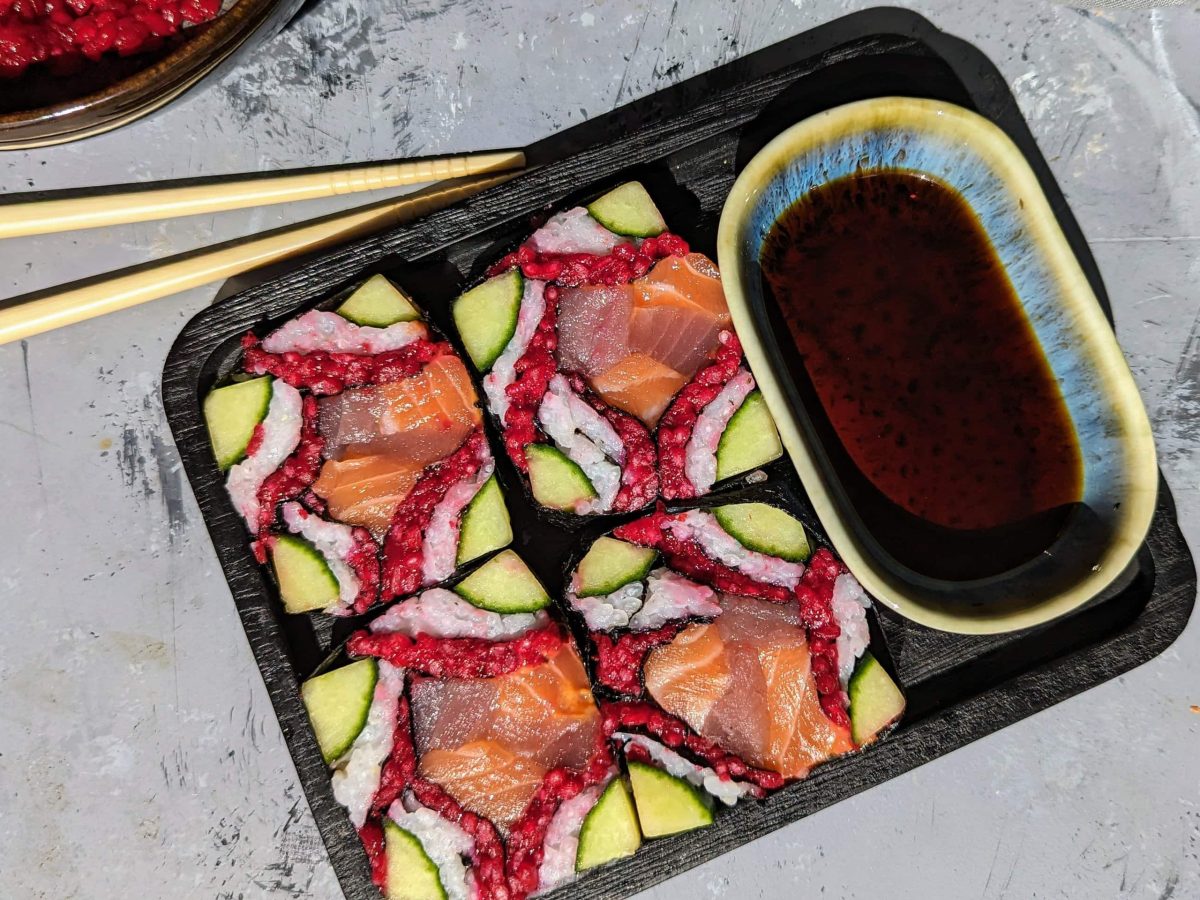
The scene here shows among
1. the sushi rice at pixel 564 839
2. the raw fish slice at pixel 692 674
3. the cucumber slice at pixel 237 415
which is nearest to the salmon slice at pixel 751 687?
the raw fish slice at pixel 692 674

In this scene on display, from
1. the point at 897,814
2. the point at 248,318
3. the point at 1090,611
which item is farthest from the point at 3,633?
the point at 1090,611

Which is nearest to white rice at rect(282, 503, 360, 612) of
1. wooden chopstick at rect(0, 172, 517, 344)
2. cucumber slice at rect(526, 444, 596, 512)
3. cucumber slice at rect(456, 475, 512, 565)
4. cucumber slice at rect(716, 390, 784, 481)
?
cucumber slice at rect(456, 475, 512, 565)

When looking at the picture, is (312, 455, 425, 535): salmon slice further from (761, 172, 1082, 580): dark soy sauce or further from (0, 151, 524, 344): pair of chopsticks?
(761, 172, 1082, 580): dark soy sauce

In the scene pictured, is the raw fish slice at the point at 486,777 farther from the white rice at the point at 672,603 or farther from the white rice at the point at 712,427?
the white rice at the point at 712,427

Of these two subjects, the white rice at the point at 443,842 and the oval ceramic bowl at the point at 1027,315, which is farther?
the white rice at the point at 443,842

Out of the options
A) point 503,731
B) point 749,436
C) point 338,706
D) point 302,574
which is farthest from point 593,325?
point 338,706

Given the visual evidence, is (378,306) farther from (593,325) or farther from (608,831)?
(608,831)
